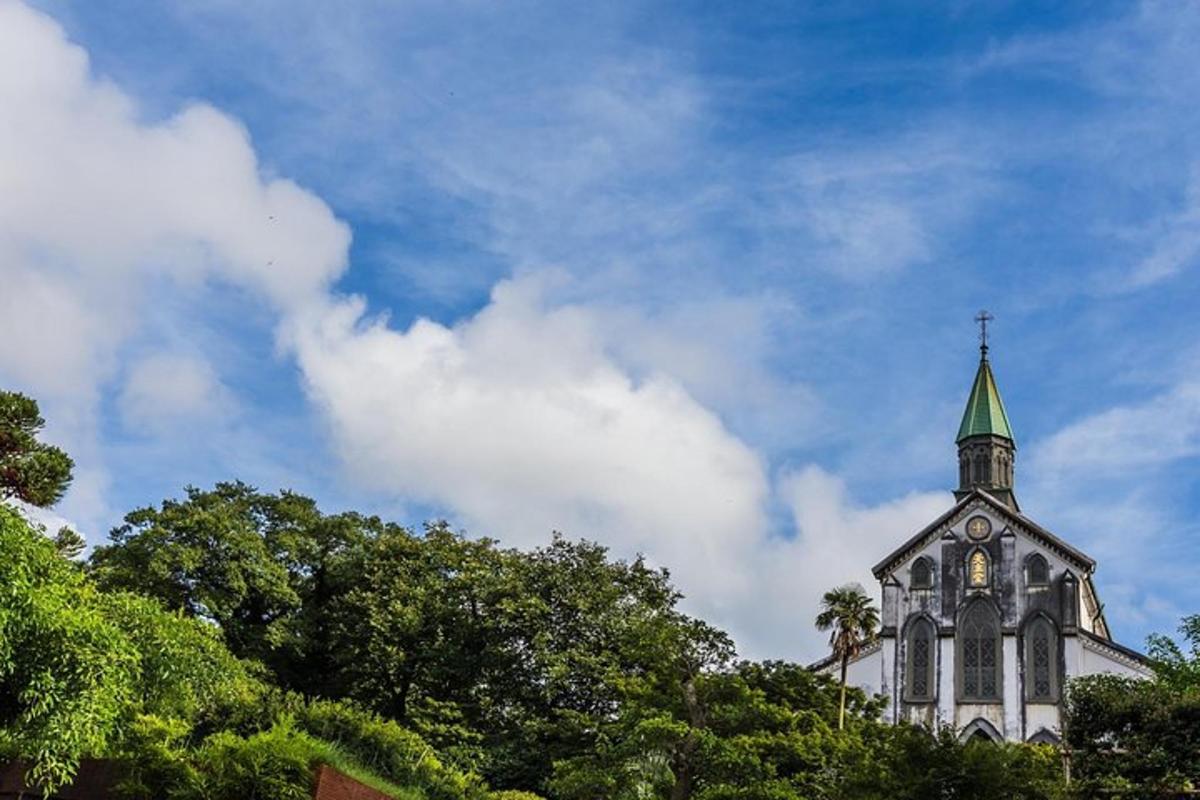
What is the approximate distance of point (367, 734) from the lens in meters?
25.0

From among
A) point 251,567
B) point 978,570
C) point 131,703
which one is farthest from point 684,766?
point 978,570

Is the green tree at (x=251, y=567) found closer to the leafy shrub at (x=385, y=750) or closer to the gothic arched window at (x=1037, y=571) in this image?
the leafy shrub at (x=385, y=750)

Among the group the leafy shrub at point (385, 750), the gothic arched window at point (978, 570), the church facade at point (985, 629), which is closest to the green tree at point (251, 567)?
the leafy shrub at point (385, 750)

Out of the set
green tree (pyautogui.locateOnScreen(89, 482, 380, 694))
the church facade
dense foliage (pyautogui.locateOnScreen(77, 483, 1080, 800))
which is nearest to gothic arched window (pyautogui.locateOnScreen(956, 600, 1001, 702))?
the church facade

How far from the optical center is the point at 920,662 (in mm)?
47406

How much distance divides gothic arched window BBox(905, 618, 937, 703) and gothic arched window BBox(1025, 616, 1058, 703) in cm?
327

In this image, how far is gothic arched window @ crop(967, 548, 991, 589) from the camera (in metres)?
47.4

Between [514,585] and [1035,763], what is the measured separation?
1697cm

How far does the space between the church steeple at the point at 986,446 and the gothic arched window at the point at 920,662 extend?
7379 millimetres

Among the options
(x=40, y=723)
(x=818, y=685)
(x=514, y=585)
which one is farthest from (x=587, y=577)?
(x=40, y=723)

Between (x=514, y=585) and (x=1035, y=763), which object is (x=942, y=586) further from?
(x=1035, y=763)

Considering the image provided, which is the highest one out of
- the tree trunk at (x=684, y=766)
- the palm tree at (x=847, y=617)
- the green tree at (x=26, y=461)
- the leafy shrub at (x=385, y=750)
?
the palm tree at (x=847, y=617)

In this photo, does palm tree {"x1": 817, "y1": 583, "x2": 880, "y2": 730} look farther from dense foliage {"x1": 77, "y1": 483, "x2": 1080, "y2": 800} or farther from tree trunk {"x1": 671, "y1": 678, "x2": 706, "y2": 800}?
tree trunk {"x1": 671, "y1": 678, "x2": 706, "y2": 800}

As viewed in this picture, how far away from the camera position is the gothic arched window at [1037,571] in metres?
46.6
